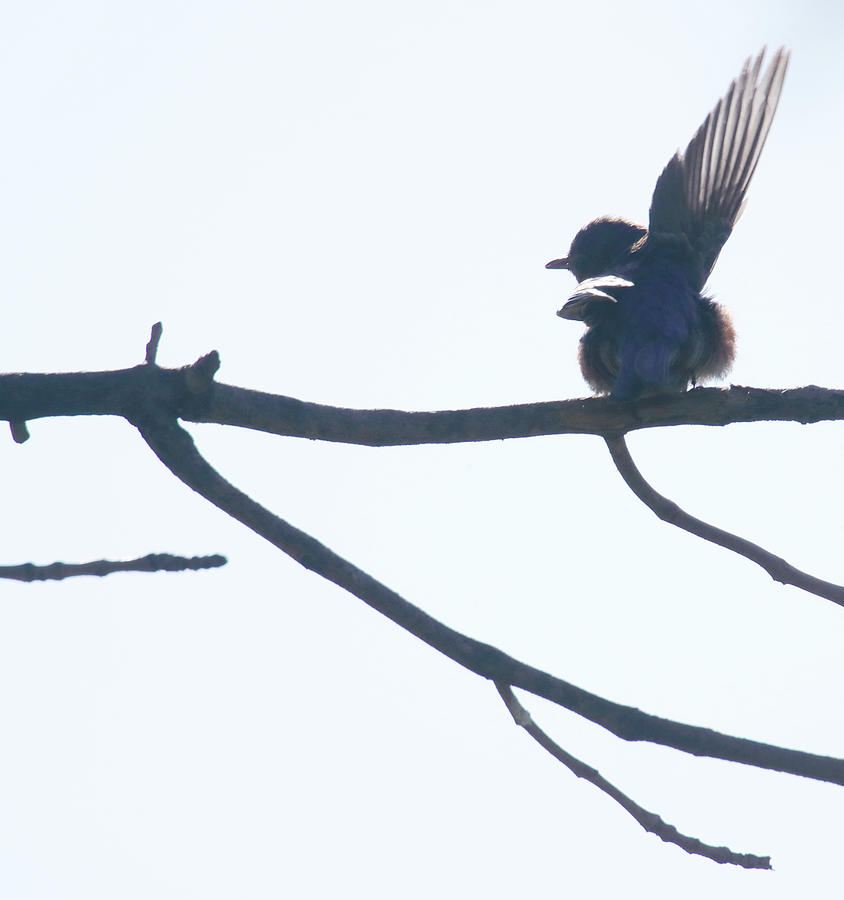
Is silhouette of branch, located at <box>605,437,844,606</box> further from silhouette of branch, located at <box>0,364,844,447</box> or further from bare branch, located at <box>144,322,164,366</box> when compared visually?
bare branch, located at <box>144,322,164,366</box>

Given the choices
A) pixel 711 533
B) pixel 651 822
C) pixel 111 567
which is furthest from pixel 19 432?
pixel 711 533

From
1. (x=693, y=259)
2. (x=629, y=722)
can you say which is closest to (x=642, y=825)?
(x=629, y=722)

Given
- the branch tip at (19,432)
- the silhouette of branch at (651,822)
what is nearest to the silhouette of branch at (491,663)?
the silhouette of branch at (651,822)

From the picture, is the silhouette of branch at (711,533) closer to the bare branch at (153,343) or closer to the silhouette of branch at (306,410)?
the silhouette of branch at (306,410)

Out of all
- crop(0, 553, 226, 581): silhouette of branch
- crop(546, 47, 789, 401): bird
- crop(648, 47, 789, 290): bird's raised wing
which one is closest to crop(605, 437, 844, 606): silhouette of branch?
→ crop(546, 47, 789, 401): bird

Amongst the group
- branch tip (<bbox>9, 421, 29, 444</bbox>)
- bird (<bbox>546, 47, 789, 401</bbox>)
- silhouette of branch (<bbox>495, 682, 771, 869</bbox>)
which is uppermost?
bird (<bbox>546, 47, 789, 401</bbox>)

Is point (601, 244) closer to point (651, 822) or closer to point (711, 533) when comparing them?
point (711, 533)
